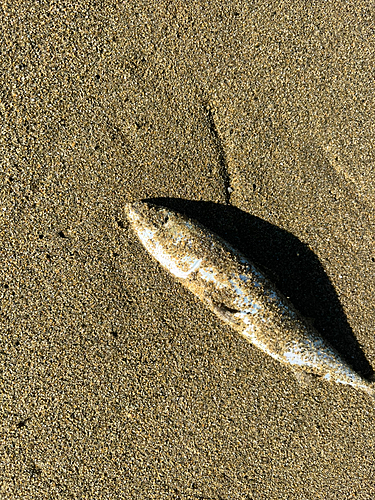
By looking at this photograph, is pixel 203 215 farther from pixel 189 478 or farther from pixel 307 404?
pixel 189 478

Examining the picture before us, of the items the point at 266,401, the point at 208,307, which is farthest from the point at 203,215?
the point at 266,401

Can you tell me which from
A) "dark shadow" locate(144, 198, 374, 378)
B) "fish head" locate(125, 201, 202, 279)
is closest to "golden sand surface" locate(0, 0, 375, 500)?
"dark shadow" locate(144, 198, 374, 378)

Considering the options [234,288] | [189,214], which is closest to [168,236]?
[189,214]

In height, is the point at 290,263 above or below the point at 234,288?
below

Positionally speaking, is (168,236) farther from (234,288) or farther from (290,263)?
(290,263)

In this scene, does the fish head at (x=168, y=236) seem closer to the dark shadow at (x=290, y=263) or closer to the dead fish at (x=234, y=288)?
the dead fish at (x=234, y=288)

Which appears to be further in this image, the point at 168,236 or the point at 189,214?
the point at 189,214

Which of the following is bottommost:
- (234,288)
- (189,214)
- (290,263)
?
(290,263)
